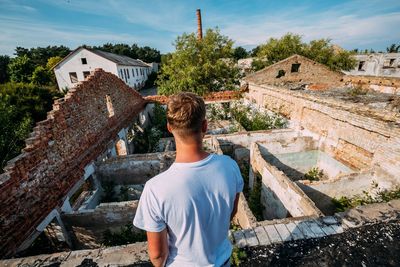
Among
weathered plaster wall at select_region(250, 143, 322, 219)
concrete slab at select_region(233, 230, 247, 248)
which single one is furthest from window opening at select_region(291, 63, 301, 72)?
concrete slab at select_region(233, 230, 247, 248)

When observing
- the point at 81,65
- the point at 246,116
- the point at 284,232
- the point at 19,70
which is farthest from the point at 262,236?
the point at 19,70

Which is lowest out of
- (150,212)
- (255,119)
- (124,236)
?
(124,236)

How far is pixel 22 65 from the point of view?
2939cm

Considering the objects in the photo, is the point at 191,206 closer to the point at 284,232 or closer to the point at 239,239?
the point at 239,239

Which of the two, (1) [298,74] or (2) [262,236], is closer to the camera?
(2) [262,236]

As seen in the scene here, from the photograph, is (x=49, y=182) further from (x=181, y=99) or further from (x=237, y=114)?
(x=237, y=114)

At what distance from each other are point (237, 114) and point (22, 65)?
3390 cm

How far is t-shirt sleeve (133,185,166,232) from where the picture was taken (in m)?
1.30

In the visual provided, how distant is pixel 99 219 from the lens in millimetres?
4973

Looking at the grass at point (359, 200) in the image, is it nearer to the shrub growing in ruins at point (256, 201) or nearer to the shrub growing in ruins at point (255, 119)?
the shrub growing in ruins at point (256, 201)

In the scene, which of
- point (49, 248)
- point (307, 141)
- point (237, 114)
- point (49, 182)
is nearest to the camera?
point (49, 182)

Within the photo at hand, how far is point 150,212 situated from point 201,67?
60.7 ft

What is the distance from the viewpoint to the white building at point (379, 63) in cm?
2378

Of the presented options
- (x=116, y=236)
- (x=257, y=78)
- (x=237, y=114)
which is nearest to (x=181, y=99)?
(x=116, y=236)
